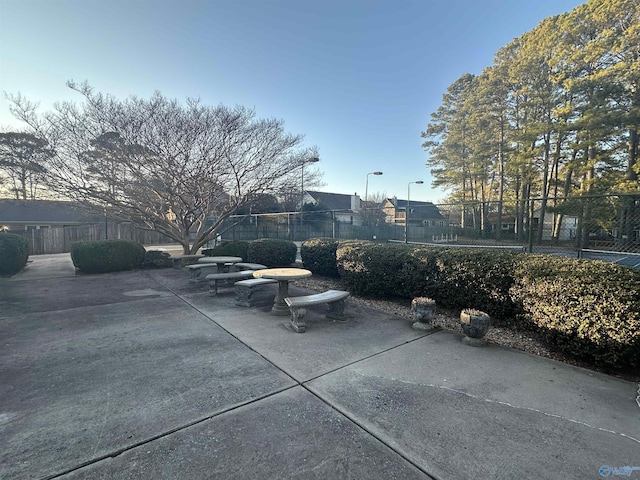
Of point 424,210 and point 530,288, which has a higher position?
point 424,210

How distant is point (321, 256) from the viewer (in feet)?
25.9

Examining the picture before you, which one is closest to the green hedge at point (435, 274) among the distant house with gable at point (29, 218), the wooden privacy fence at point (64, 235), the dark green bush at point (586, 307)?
the dark green bush at point (586, 307)

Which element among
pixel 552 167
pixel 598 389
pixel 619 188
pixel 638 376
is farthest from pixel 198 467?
pixel 552 167

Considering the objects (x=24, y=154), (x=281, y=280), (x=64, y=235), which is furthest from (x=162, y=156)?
(x=64, y=235)

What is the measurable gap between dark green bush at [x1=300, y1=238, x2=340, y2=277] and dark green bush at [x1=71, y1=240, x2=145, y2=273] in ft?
19.6

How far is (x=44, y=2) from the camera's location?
21.2 ft

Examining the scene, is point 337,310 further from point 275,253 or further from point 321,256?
point 275,253

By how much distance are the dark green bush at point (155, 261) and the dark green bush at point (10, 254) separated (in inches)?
124

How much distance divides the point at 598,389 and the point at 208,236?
12.4m

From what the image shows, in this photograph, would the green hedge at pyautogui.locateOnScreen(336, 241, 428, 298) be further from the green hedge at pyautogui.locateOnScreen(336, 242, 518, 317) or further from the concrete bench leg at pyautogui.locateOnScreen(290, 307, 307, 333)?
the concrete bench leg at pyautogui.locateOnScreen(290, 307, 307, 333)

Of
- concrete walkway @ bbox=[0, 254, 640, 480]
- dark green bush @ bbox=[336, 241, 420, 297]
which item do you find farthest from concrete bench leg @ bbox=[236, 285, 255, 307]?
dark green bush @ bbox=[336, 241, 420, 297]

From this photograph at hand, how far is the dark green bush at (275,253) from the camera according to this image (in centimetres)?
927

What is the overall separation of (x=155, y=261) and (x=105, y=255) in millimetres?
1517

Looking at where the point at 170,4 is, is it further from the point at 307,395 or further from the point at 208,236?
the point at 307,395
